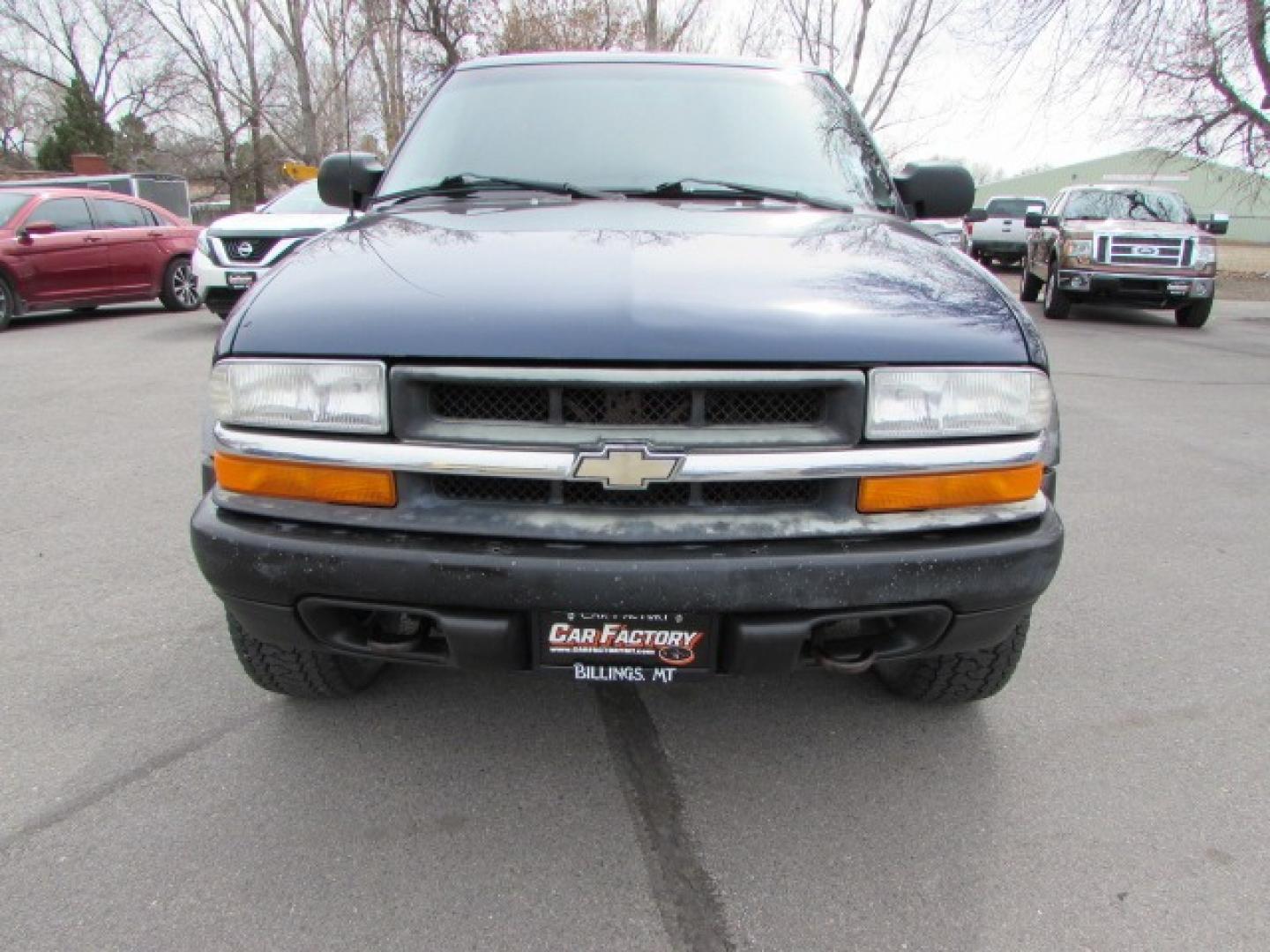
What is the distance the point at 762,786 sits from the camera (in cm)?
208

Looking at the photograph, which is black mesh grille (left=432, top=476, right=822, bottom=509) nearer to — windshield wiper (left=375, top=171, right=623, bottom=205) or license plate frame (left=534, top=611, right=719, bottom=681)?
license plate frame (left=534, top=611, right=719, bottom=681)

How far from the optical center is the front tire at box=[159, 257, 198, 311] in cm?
1113

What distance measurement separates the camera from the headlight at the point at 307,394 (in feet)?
5.39

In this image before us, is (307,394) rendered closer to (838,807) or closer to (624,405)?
(624,405)

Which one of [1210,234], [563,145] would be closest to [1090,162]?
[1210,234]

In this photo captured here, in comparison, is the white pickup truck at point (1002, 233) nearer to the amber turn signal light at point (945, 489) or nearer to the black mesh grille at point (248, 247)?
the black mesh grille at point (248, 247)

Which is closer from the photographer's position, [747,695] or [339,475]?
[339,475]

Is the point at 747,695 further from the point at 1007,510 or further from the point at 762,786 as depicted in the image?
the point at 1007,510

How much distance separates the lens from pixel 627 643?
1674 millimetres

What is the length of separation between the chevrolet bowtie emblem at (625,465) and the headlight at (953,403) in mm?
403

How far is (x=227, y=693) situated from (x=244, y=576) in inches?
37.8

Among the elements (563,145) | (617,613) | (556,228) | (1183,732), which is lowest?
(1183,732)

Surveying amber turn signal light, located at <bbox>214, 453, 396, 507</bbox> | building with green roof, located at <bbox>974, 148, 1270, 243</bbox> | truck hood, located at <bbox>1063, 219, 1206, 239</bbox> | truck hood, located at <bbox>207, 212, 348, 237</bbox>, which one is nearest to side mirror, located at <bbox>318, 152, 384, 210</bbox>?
amber turn signal light, located at <bbox>214, 453, 396, 507</bbox>

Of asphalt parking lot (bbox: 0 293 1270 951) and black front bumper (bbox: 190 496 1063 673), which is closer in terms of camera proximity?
black front bumper (bbox: 190 496 1063 673)
